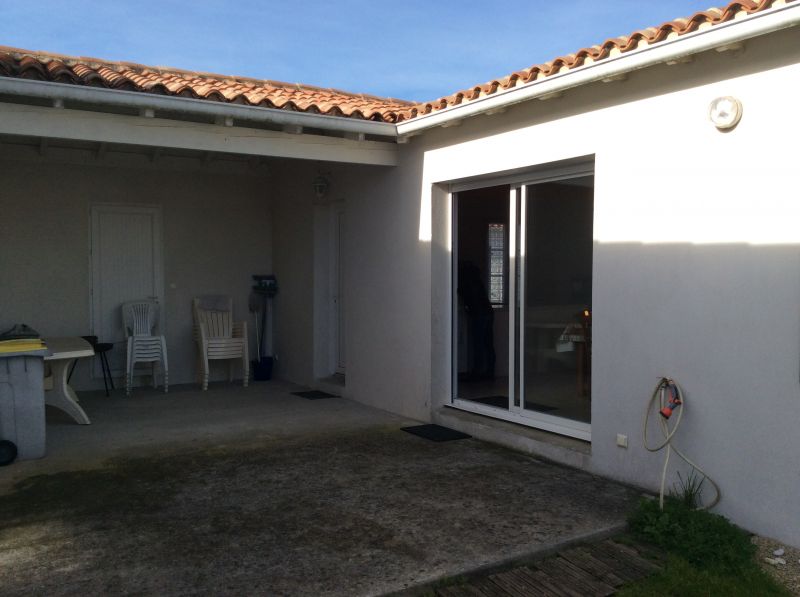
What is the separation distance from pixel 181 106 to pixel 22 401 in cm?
269

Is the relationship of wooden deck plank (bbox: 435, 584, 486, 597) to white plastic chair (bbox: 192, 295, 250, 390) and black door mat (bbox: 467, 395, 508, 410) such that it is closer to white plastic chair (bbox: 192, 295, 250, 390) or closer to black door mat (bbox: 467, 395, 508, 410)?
black door mat (bbox: 467, 395, 508, 410)

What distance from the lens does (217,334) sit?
959 centimetres

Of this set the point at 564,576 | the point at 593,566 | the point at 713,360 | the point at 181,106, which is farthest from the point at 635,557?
the point at 181,106

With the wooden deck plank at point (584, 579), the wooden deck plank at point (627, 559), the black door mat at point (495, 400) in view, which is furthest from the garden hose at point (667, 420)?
the black door mat at point (495, 400)

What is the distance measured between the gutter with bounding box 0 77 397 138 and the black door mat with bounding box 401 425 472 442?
2.89 m

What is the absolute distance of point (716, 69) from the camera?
14.3 ft

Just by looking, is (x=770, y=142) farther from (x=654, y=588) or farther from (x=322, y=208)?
(x=322, y=208)

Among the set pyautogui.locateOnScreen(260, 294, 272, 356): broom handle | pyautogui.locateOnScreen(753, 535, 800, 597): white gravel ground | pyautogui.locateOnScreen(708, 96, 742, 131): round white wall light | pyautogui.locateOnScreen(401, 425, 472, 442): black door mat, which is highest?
pyautogui.locateOnScreen(708, 96, 742, 131): round white wall light

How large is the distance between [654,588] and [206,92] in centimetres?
498

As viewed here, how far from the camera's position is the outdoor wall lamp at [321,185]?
8664 mm

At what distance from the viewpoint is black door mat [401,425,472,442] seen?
21.0 feet

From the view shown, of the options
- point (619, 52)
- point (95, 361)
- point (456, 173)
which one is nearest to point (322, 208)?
point (456, 173)

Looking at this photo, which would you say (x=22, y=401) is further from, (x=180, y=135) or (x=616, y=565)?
(x=616, y=565)

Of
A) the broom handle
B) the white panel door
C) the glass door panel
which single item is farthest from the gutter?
the broom handle
